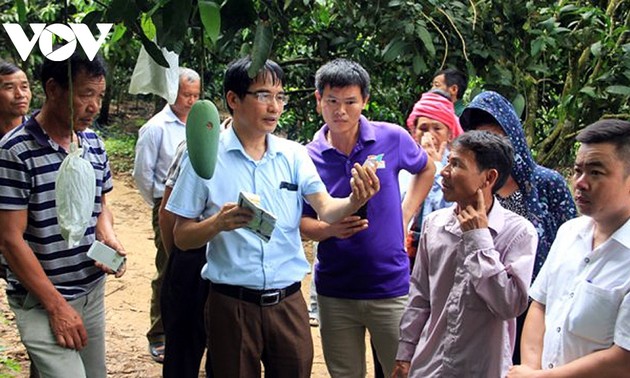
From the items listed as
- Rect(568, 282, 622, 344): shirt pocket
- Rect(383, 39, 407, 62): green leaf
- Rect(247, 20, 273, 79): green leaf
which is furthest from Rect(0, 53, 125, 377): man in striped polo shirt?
Rect(383, 39, 407, 62): green leaf

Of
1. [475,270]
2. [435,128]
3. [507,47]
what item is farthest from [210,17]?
[507,47]

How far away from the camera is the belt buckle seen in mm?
2658

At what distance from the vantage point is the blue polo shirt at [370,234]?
10.1 feet

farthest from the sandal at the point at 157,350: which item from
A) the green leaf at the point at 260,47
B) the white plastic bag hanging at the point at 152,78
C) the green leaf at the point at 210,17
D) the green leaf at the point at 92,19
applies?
the green leaf at the point at 210,17

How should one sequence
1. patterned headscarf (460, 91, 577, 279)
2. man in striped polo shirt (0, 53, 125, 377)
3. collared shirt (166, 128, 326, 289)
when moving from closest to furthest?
man in striped polo shirt (0, 53, 125, 377), collared shirt (166, 128, 326, 289), patterned headscarf (460, 91, 577, 279)

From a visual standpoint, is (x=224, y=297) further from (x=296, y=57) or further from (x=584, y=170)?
(x=296, y=57)

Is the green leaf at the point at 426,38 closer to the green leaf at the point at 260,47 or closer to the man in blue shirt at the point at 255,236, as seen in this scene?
the man in blue shirt at the point at 255,236

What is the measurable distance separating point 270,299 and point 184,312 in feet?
2.64

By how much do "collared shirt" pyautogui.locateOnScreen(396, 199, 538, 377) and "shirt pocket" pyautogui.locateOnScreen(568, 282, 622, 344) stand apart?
0.85ft

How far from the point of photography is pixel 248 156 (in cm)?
273

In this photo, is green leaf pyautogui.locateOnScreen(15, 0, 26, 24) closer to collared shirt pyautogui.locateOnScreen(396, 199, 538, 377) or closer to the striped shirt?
the striped shirt

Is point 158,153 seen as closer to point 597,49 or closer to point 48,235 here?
point 48,235

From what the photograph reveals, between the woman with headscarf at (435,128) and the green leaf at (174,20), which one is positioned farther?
the woman with headscarf at (435,128)

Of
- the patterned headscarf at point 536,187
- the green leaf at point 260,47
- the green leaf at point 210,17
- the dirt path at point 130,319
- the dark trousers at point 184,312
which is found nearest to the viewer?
the green leaf at point 210,17
